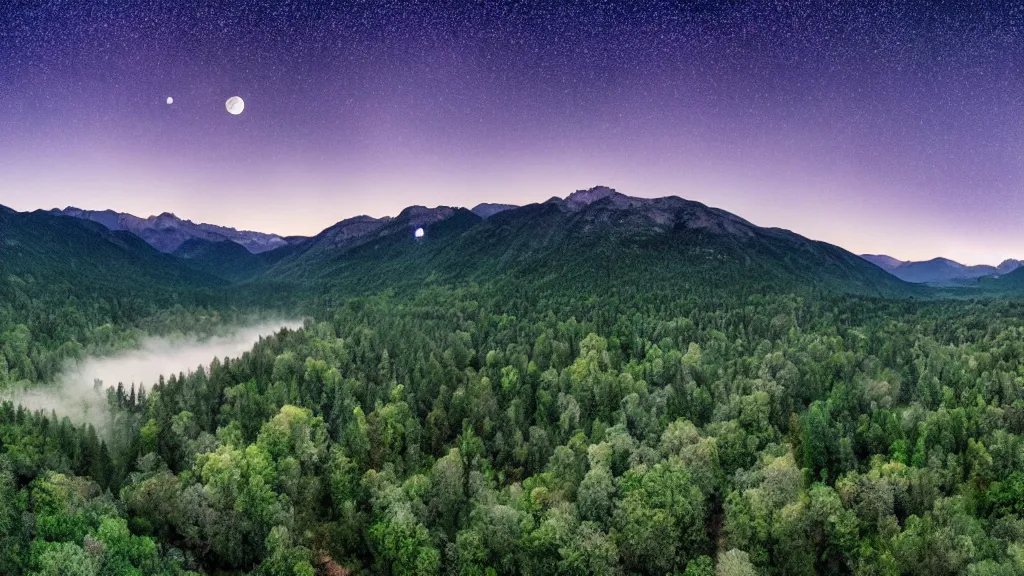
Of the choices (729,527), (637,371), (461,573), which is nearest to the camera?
(461,573)

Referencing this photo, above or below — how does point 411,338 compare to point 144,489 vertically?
above

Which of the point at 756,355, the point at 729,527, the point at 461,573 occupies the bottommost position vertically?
the point at 461,573

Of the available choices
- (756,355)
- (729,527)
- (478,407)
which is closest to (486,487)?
(478,407)

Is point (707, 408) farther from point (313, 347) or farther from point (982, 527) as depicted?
point (313, 347)

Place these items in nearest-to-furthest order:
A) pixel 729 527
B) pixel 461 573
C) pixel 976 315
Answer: pixel 461 573 < pixel 729 527 < pixel 976 315

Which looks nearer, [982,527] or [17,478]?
[982,527]

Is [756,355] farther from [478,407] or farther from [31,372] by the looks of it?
[31,372]
